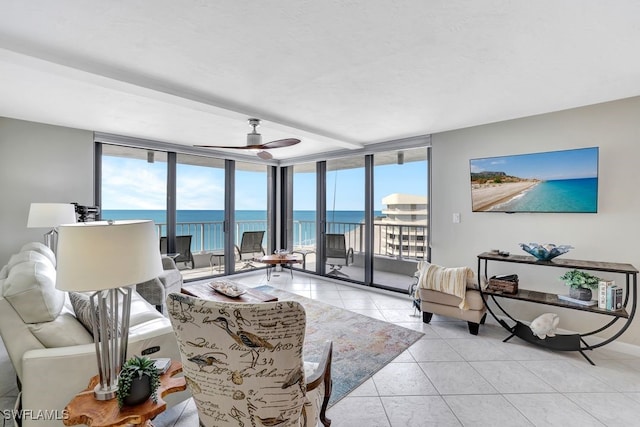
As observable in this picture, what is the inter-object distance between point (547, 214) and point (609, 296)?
3.13 ft

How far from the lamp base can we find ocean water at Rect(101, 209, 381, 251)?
151 inches

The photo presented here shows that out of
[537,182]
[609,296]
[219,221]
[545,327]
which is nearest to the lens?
[609,296]

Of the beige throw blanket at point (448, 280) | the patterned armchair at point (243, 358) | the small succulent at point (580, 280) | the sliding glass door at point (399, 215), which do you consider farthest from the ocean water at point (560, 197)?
the patterned armchair at point (243, 358)

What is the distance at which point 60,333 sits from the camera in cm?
161

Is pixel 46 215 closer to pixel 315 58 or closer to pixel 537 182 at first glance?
pixel 315 58

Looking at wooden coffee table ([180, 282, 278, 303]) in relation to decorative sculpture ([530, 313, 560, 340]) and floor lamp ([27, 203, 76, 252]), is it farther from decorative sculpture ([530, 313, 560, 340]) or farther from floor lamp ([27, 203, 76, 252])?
decorative sculpture ([530, 313, 560, 340])

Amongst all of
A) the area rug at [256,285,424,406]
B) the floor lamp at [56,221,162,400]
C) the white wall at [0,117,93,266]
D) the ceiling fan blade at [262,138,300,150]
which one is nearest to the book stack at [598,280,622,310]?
the area rug at [256,285,424,406]

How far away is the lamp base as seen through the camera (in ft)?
4.25

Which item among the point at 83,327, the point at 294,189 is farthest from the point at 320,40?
the point at 294,189

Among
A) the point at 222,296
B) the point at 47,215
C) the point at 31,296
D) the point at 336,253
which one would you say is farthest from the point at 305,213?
the point at 31,296

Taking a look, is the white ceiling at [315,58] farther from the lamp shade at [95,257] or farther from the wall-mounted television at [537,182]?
the lamp shade at [95,257]

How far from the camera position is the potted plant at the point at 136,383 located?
1229mm

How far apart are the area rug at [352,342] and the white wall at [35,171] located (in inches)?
141

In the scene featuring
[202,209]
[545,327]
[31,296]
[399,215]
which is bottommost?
[545,327]
